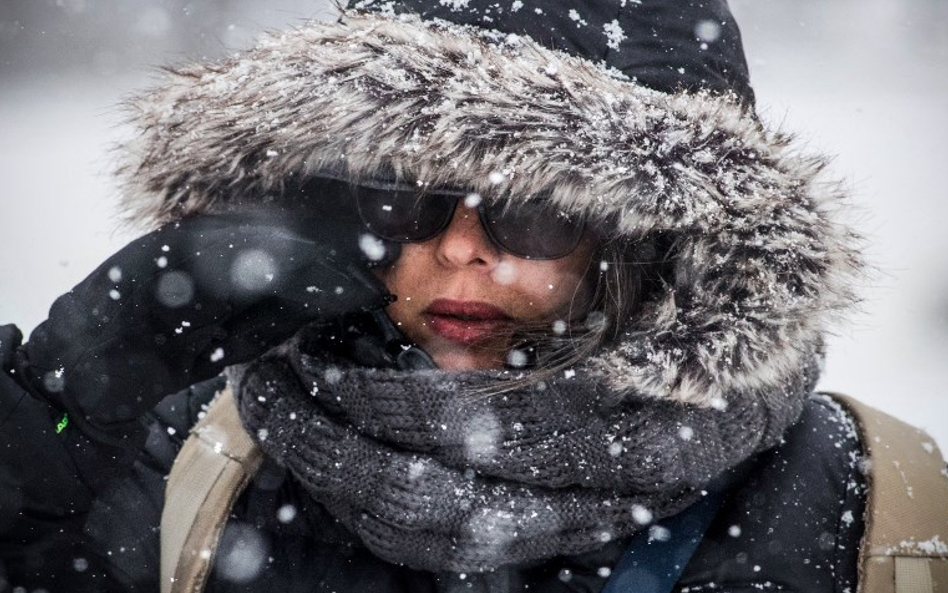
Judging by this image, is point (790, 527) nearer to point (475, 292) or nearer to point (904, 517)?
point (904, 517)

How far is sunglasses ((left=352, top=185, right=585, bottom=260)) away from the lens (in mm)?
1647

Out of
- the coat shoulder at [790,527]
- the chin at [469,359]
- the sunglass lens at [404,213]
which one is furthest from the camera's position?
the chin at [469,359]

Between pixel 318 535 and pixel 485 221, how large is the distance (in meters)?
0.74

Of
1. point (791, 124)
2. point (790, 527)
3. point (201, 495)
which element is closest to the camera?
point (790, 527)

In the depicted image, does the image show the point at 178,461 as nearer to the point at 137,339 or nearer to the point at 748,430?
the point at 137,339

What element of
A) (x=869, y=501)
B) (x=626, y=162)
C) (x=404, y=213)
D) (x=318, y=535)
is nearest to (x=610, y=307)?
(x=626, y=162)

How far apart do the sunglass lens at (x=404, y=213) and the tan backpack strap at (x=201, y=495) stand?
0.52 m

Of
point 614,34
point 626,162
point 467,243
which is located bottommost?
point 467,243

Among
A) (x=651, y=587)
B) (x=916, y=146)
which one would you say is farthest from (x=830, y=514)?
(x=916, y=146)

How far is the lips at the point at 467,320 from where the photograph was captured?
5.80 ft

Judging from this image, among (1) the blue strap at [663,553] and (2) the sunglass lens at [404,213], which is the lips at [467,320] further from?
(1) the blue strap at [663,553]

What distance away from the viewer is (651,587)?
1557mm

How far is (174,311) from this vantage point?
1635 millimetres

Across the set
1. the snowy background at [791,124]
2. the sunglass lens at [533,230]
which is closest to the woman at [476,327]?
the sunglass lens at [533,230]
